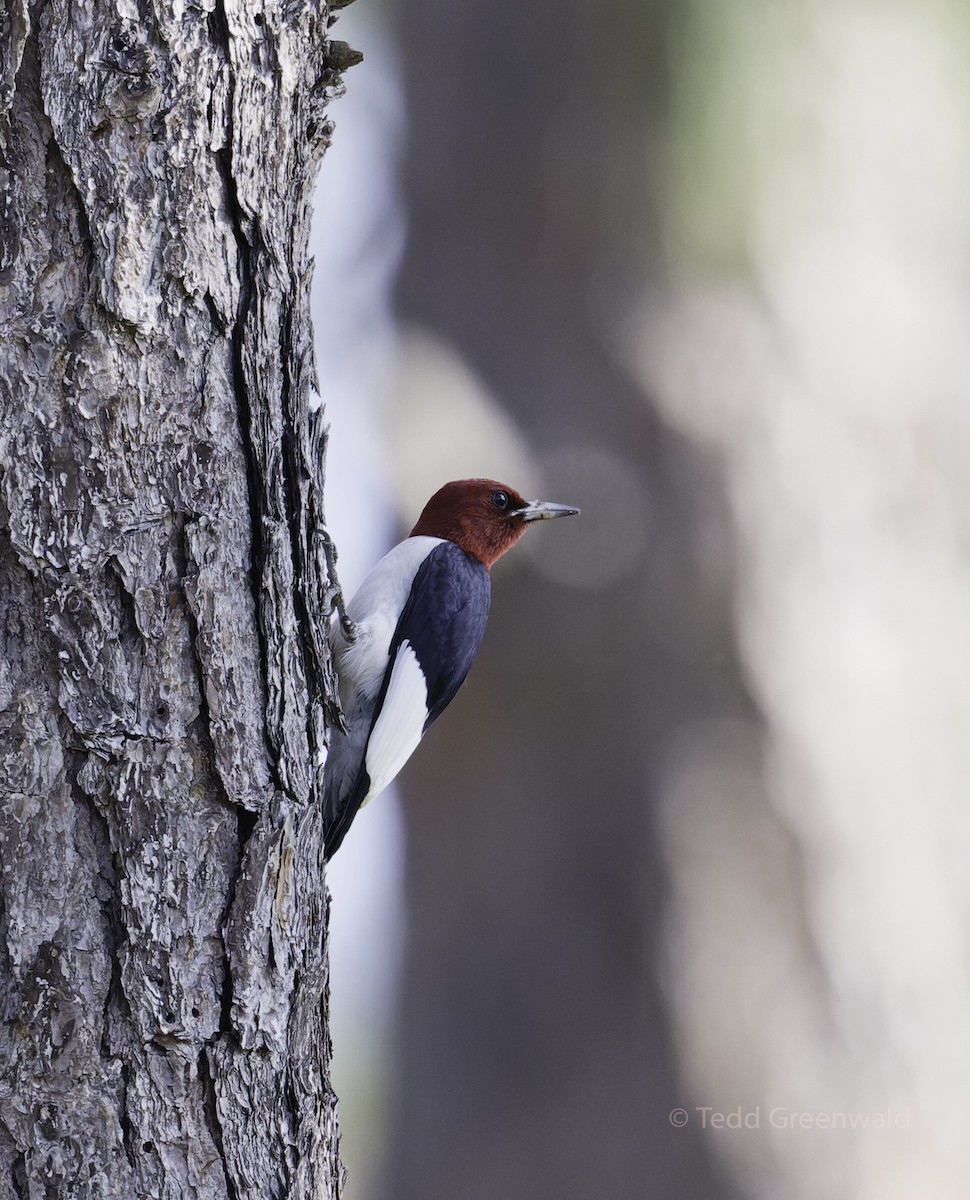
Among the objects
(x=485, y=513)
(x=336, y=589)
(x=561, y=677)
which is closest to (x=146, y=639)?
(x=336, y=589)

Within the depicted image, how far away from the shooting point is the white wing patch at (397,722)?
8.05 ft

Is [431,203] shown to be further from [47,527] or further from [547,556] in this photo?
[47,527]

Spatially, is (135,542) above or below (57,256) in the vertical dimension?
below

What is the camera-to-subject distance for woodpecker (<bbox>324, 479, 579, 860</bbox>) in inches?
97.4

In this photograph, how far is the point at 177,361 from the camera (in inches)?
54.3

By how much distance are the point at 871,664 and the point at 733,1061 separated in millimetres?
1173

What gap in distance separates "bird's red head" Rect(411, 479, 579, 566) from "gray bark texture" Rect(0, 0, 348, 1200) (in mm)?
1531

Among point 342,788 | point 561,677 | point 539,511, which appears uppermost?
point 539,511

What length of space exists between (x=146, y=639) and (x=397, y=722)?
3.93ft

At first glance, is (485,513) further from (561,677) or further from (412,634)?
(561,677)

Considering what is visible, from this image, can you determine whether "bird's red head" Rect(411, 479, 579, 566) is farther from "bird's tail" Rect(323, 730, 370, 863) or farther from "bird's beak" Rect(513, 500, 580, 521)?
"bird's tail" Rect(323, 730, 370, 863)

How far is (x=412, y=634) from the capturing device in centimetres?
264

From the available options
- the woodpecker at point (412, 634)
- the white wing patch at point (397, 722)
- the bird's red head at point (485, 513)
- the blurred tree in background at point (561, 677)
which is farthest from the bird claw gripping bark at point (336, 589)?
the blurred tree in background at point (561, 677)

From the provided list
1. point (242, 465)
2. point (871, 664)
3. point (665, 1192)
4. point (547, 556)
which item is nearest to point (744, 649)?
point (871, 664)
